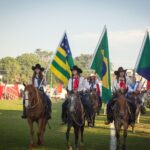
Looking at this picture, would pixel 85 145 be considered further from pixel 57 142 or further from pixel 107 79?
pixel 107 79

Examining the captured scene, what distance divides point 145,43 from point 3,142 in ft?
24.7

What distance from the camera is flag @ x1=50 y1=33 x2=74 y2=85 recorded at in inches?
835

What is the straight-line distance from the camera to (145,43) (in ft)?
65.2

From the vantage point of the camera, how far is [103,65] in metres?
21.3

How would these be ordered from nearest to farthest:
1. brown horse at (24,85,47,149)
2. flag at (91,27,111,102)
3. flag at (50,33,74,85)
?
brown horse at (24,85,47,149)
flag at (91,27,111,102)
flag at (50,33,74,85)

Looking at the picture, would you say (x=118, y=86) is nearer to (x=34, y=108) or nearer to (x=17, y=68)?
(x=34, y=108)

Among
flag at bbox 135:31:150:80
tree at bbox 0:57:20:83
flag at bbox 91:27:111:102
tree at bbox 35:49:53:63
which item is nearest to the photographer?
flag at bbox 135:31:150:80

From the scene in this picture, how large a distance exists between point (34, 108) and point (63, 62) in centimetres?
548

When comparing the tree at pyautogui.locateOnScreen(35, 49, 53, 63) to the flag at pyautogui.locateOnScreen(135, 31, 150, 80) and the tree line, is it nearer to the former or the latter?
the tree line

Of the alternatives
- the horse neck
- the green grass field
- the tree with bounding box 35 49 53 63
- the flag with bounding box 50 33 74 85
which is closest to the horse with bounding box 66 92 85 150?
the green grass field

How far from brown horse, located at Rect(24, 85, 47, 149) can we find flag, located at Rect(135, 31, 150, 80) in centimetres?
487

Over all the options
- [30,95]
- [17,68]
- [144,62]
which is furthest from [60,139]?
[17,68]

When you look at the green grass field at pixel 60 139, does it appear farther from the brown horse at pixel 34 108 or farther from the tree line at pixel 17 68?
the tree line at pixel 17 68

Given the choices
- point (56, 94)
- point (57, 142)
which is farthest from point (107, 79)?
point (56, 94)
